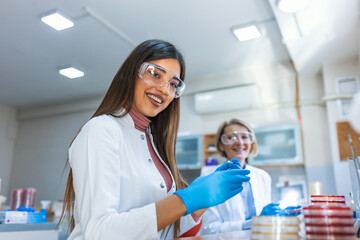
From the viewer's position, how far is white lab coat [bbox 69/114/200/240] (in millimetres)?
936

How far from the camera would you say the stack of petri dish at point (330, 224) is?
29.7 inches

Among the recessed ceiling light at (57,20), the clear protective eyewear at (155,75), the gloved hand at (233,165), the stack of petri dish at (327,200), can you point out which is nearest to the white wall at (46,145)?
the recessed ceiling light at (57,20)

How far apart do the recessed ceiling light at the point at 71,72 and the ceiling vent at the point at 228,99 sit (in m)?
1.78

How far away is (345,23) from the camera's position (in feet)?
10.5

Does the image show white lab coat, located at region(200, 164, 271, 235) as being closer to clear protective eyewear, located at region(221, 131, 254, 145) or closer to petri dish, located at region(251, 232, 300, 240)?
clear protective eyewear, located at region(221, 131, 254, 145)

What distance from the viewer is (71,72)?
4.67 metres

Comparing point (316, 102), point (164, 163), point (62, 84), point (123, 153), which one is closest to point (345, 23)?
point (316, 102)

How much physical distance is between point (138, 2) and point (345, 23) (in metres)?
2.07

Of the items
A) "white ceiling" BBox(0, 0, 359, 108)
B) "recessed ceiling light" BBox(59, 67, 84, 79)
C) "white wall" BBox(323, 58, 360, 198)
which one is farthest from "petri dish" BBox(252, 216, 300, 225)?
"recessed ceiling light" BBox(59, 67, 84, 79)

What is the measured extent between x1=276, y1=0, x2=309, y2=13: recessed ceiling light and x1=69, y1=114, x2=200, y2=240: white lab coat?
2.07 m

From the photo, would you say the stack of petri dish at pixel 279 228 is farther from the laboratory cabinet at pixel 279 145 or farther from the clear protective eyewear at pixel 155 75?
the laboratory cabinet at pixel 279 145

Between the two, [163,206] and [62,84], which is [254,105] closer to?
[62,84]

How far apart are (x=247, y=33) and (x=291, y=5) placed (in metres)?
0.98

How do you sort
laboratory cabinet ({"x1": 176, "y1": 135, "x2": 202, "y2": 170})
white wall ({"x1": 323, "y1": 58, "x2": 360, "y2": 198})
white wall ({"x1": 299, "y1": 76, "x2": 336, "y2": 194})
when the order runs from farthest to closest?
laboratory cabinet ({"x1": 176, "y1": 135, "x2": 202, "y2": 170}), white wall ({"x1": 299, "y1": 76, "x2": 336, "y2": 194}), white wall ({"x1": 323, "y1": 58, "x2": 360, "y2": 198})
